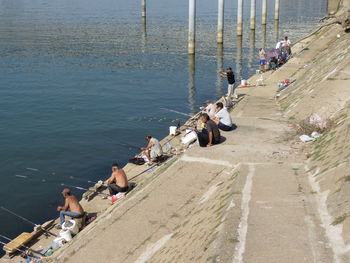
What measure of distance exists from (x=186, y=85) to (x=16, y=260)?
966 inches

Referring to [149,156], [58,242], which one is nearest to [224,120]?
[149,156]

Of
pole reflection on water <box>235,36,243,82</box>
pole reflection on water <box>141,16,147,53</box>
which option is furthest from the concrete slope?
pole reflection on water <box>141,16,147,53</box>

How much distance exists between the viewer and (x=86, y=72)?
38.3 meters

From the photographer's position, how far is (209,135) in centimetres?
1493

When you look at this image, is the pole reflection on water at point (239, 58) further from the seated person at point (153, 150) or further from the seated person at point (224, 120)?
the seated person at point (153, 150)

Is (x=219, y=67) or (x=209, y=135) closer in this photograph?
(x=209, y=135)

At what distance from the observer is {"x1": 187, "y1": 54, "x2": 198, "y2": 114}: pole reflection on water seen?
96.1 ft

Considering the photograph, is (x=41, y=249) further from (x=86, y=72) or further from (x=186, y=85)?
(x=86, y=72)

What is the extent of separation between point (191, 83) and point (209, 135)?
21.3 metres

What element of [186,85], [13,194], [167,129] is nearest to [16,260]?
[13,194]

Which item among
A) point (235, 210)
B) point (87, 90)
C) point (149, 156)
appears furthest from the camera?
point (87, 90)

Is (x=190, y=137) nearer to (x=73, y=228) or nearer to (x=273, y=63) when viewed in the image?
(x=73, y=228)

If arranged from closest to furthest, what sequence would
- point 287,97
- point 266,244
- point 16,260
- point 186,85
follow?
1. point 266,244
2. point 16,260
3. point 287,97
4. point 186,85

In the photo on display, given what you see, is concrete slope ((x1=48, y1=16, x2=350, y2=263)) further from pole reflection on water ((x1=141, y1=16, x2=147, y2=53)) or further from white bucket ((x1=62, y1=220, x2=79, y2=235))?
pole reflection on water ((x1=141, y1=16, x2=147, y2=53))
